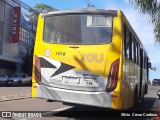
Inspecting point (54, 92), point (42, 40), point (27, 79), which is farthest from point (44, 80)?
point (27, 79)

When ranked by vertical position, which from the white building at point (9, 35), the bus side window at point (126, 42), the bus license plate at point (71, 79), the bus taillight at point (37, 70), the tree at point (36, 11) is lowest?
the bus license plate at point (71, 79)

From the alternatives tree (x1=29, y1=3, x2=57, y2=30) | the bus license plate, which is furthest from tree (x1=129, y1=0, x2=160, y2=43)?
tree (x1=29, y1=3, x2=57, y2=30)

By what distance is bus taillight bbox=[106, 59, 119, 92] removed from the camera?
34.4 ft

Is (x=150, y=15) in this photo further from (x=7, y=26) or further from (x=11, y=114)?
(x=7, y=26)

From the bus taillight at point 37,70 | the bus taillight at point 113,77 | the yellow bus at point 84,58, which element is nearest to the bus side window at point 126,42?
the yellow bus at point 84,58

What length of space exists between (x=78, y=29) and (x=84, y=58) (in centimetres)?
94

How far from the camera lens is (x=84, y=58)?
10.9m

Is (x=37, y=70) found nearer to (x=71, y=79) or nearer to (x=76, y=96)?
(x=71, y=79)

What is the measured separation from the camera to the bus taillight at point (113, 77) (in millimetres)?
10500

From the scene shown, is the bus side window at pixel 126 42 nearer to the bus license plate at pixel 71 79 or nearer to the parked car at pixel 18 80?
the bus license plate at pixel 71 79

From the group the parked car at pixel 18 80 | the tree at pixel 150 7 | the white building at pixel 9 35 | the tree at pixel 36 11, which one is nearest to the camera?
the tree at pixel 150 7

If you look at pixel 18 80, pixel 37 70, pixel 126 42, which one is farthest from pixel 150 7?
pixel 18 80

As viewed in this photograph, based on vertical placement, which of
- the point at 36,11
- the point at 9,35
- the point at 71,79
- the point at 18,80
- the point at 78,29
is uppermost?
the point at 36,11

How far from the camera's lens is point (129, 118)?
12.9 metres
